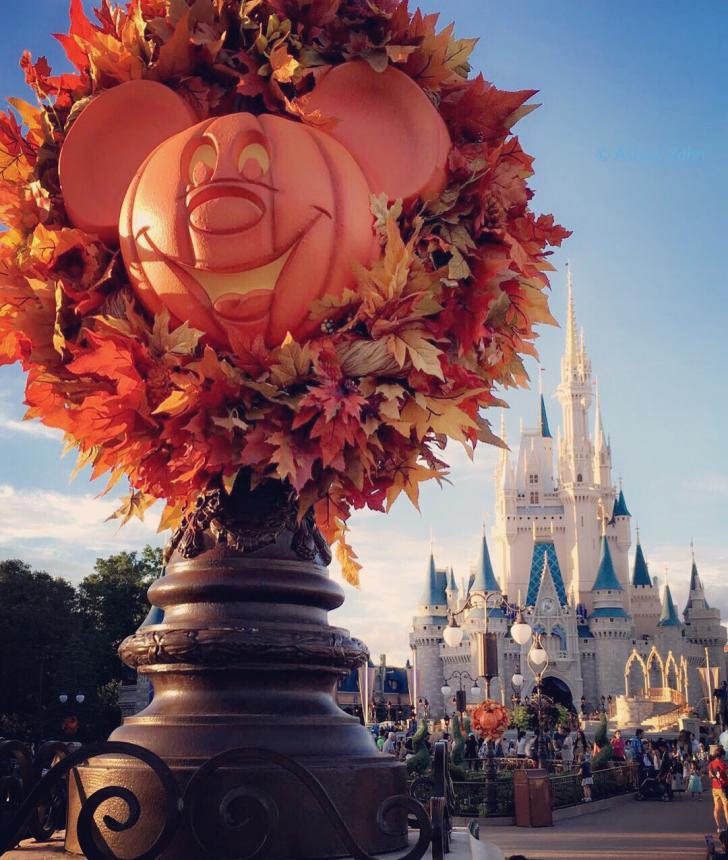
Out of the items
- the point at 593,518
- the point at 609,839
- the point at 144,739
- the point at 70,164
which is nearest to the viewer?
the point at 144,739

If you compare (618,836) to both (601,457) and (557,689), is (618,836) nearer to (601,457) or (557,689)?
(557,689)

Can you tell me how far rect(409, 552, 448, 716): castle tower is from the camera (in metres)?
75.3

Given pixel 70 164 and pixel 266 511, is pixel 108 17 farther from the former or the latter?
pixel 266 511

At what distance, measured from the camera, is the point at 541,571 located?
8100 cm

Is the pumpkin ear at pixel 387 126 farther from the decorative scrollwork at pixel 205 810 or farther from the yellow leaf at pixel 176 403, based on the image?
the decorative scrollwork at pixel 205 810

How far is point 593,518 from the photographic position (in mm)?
83938

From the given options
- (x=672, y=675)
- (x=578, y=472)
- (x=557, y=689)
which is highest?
(x=578, y=472)

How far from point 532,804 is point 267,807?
13350mm

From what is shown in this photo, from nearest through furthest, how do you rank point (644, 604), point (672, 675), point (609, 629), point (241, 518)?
point (241, 518)
point (672, 675)
point (609, 629)
point (644, 604)

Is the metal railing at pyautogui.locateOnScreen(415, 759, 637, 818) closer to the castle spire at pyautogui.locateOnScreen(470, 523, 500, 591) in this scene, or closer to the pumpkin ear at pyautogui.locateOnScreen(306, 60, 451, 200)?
the pumpkin ear at pyautogui.locateOnScreen(306, 60, 451, 200)

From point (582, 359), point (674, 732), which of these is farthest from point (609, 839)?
point (582, 359)

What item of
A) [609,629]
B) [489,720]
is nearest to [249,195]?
[489,720]

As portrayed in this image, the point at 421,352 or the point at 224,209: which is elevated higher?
the point at 224,209

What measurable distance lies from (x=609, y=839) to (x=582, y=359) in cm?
7921
